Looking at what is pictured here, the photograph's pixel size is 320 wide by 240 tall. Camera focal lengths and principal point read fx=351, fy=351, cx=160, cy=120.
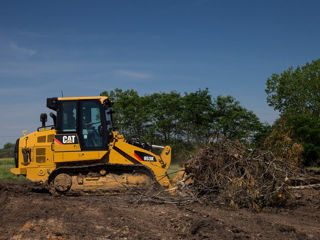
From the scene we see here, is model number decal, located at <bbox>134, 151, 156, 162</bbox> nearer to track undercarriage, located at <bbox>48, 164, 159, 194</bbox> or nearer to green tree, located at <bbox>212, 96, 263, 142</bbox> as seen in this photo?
track undercarriage, located at <bbox>48, 164, 159, 194</bbox>

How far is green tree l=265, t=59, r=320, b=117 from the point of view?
45.9 m

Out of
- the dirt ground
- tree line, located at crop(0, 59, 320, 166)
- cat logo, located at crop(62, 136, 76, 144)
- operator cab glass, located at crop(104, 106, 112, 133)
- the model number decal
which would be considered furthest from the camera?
tree line, located at crop(0, 59, 320, 166)

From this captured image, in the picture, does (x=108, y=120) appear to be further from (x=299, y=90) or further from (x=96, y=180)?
(x=299, y=90)

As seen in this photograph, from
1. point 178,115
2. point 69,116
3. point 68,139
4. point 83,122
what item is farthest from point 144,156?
point 178,115

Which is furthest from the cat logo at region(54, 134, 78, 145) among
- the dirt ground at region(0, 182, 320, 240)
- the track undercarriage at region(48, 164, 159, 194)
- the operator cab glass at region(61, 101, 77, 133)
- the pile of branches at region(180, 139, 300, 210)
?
the pile of branches at region(180, 139, 300, 210)

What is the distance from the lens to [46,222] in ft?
22.4

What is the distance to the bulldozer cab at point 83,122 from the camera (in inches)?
419

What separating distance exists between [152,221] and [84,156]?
4253mm

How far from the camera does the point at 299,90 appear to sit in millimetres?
46750

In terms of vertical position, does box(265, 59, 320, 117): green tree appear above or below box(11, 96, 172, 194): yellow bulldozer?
above

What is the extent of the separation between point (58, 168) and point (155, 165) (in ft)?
9.69

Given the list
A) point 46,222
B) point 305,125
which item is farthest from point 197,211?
point 305,125

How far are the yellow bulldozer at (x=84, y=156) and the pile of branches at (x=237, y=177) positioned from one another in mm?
1713

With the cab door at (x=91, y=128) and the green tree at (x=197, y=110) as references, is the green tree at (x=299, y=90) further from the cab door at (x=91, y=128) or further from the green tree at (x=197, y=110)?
the cab door at (x=91, y=128)
